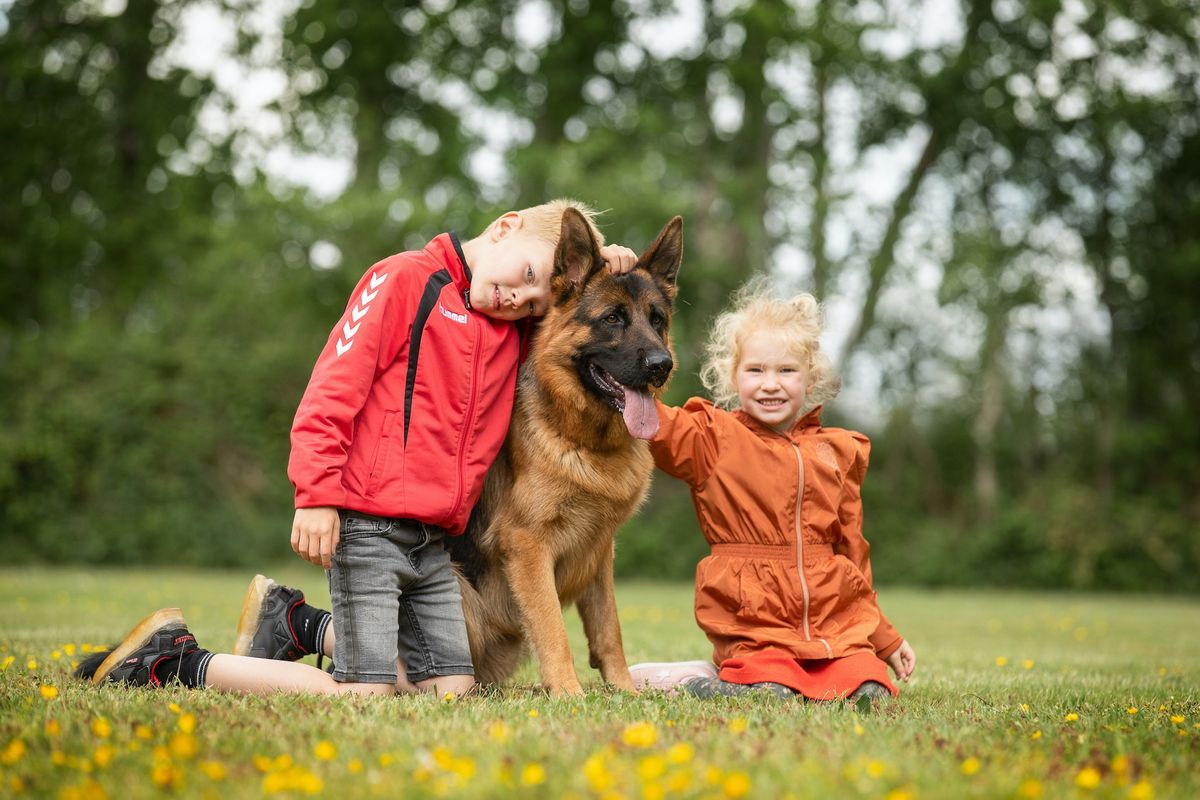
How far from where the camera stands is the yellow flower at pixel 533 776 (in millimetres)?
2402

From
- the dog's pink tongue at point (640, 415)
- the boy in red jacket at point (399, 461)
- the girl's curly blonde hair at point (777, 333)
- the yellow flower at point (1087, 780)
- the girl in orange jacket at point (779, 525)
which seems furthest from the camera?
the girl's curly blonde hair at point (777, 333)

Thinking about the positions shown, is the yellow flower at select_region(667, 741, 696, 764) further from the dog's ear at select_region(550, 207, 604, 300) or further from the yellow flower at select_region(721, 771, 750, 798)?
the dog's ear at select_region(550, 207, 604, 300)

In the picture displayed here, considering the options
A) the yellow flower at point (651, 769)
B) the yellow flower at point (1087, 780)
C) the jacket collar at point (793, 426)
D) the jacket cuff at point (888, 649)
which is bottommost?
the jacket cuff at point (888, 649)

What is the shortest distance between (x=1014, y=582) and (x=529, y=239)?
15.5 meters

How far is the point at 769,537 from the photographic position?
447 cm

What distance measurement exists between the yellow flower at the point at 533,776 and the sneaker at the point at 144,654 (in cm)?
217

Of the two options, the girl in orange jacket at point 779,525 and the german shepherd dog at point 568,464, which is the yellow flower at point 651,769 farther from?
the girl in orange jacket at point 779,525

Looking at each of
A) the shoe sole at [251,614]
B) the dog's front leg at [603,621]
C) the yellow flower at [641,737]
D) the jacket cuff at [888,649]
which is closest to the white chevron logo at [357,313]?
Result: the shoe sole at [251,614]

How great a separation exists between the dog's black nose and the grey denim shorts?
1.07 metres

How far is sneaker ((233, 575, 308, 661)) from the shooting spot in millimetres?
4539

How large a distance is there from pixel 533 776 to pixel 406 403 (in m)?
2.00

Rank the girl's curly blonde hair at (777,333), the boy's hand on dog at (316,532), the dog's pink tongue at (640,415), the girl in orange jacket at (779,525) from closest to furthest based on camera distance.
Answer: the boy's hand on dog at (316,532), the dog's pink tongue at (640,415), the girl in orange jacket at (779,525), the girl's curly blonde hair at (777,333)

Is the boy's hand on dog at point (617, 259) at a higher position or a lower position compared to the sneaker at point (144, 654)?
higher

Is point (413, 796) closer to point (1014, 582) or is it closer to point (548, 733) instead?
point (548, 733)
